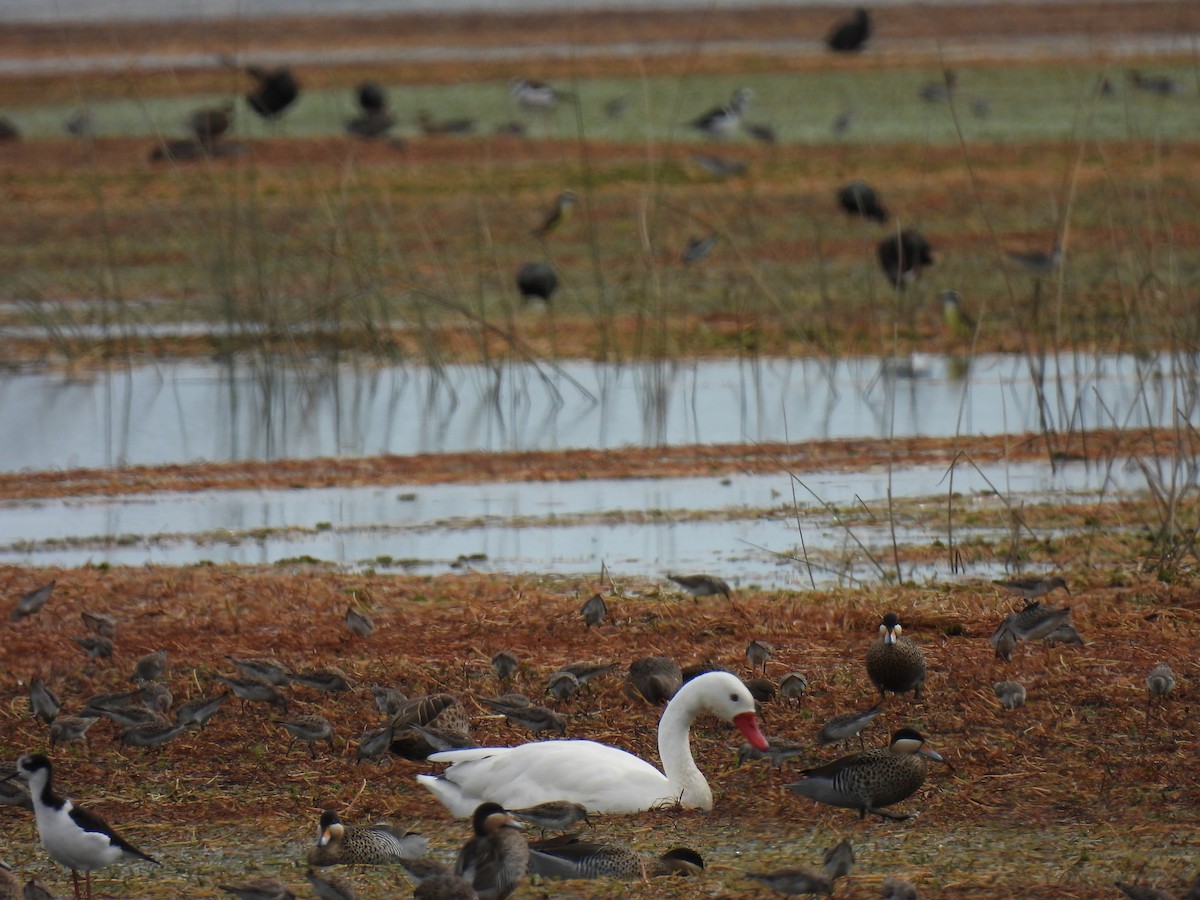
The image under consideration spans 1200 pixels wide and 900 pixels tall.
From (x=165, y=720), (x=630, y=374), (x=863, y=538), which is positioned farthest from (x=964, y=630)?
(x=630, y=374)

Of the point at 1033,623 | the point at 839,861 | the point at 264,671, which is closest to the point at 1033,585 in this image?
the point at 1033,623

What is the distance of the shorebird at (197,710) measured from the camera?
20.7 ft

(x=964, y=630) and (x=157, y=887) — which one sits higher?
(x=964, y=630)

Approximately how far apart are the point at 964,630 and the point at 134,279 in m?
13.7

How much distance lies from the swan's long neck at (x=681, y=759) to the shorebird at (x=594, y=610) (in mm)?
1812

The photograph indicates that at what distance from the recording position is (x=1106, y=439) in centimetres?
1116

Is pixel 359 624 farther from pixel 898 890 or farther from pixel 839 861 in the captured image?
pixel 898 890

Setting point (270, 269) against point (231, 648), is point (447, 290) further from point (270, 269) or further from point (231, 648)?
point (231, 648)

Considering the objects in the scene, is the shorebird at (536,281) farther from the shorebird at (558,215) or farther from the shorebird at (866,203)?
the shorebird at (866,203)

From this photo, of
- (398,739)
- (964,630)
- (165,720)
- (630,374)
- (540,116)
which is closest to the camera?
(398,739)

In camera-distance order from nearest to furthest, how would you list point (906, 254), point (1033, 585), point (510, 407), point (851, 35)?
point (1033, 585) < point (510, 407) < point (906, 254) < point (851, 35)

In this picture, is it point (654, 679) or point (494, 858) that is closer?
point (494, 858)

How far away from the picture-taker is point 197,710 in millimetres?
6336

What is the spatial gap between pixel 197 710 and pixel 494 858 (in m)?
2.02
